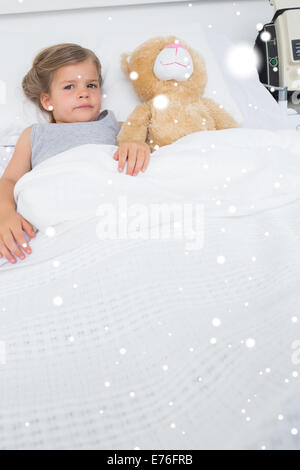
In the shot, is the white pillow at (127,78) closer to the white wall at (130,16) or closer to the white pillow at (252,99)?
the white pillow at (252,99)

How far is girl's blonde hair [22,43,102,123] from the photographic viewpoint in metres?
1.13

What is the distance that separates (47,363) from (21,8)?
68.6 inches

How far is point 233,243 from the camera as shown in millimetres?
579

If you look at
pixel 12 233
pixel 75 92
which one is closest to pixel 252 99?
pixel 75 92

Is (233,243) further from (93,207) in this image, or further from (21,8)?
(21,8)

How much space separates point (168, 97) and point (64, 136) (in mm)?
356

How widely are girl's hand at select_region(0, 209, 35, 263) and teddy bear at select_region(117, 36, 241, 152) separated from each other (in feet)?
1.45

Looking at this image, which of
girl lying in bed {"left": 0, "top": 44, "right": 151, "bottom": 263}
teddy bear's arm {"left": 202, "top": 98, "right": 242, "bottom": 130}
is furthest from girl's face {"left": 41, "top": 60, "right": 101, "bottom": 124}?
teddy bear's arm {"left": 202, "top": 98, "right": 242, "bottom": 130}

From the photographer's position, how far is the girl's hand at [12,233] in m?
0.67

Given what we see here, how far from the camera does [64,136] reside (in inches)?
42.0

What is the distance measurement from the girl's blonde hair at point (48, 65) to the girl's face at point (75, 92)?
2cm

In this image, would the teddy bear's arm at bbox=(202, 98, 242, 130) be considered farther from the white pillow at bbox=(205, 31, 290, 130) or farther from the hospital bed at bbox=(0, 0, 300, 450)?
the hospital bed at bbox=(0, 0, 300, 450)

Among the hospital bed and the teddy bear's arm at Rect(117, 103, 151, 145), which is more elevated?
the teddy bear's arm at Rect(117, 103, 151, 145)

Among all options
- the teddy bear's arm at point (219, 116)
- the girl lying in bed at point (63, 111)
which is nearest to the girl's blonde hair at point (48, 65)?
the girl lying in bed at point (63, 111)
